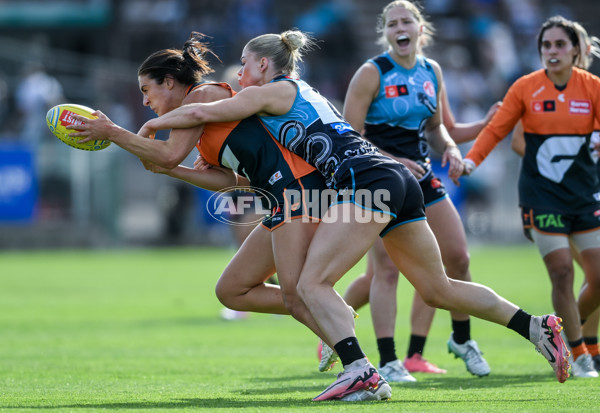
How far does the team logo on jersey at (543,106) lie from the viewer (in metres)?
7.35

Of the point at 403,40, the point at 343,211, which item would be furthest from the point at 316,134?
the point at 403,40

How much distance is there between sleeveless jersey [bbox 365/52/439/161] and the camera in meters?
7.31

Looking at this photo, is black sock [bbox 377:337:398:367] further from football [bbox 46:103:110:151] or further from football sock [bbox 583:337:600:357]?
football [bbox 46:103:110:151]

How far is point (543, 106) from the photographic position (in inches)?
290

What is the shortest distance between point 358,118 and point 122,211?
16509 millimetres

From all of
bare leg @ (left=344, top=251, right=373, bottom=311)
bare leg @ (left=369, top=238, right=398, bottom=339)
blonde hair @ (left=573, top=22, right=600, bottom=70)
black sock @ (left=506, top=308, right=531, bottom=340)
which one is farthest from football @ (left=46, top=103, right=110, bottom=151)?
blonde hair @ (left=573, top=22, right=600, bottom=70)

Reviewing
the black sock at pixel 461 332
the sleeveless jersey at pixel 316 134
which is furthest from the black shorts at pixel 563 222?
the sleeveless jersey at pixel 316 134

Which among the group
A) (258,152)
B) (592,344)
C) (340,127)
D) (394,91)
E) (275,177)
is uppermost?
(394,91)

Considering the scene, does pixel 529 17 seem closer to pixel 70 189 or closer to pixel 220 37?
pixel 220 37

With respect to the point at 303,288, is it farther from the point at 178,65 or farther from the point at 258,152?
the point at 178,65

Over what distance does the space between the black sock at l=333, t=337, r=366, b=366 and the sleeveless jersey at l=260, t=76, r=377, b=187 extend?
98 cm

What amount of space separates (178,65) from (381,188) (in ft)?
5.26

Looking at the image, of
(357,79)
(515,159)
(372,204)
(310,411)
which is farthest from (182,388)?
(515,159)

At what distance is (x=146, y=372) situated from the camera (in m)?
7.49
